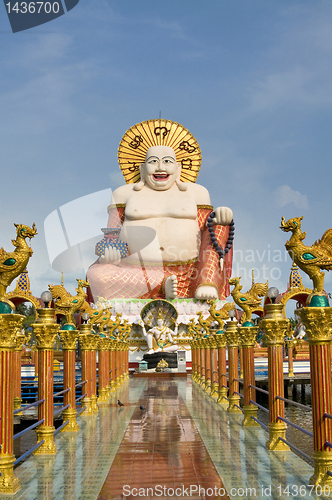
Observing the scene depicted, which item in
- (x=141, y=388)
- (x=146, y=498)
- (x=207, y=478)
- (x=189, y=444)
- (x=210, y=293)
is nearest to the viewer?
(x=146, y=498)

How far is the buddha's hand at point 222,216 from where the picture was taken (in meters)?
27.2

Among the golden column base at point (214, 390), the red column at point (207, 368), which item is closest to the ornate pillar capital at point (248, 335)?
the golden column base at point (214, 390)

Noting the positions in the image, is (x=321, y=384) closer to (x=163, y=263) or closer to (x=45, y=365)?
(x=45, y=365)

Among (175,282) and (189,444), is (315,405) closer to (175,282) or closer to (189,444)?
(189,444)

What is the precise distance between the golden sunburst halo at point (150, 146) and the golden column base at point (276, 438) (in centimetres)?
2365

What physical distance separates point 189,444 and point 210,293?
1843 centimetres

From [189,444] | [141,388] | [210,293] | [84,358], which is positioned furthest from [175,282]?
[189,444]

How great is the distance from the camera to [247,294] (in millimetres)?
9766

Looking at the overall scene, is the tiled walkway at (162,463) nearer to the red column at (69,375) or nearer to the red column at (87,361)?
the red column at (69,375)

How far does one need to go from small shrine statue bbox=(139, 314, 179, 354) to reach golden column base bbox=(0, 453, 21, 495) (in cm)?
1980

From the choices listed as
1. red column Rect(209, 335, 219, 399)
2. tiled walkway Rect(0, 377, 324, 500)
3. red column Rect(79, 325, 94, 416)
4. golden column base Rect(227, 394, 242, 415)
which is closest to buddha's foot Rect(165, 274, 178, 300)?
red column Rect(209, 335, 219, 399)

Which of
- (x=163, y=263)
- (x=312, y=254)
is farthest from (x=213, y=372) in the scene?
(x=163, y=263)

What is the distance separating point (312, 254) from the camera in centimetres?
585

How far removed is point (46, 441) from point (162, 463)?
169 centimetres
